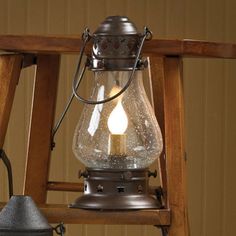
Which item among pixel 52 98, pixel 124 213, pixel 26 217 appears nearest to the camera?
pixel 26 217

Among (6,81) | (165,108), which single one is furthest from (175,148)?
(6,81)

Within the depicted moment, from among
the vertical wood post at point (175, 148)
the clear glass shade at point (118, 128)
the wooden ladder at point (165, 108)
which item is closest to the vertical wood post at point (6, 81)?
the wooden ladder at point (165, 108)

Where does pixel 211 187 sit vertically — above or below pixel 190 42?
below

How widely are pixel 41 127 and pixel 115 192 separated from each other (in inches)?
13.7

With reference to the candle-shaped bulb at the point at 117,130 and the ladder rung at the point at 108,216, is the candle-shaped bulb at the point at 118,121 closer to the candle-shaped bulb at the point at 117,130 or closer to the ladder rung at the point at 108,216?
the candle-shaped bulb at the point at 117,130

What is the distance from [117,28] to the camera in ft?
5.34

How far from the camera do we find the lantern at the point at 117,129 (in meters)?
1.63

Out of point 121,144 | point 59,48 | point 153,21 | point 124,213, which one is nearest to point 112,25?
point 59,48

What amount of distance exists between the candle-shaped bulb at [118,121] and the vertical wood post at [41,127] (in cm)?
28

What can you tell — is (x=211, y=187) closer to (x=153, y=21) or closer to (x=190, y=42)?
(x=153, y=21)

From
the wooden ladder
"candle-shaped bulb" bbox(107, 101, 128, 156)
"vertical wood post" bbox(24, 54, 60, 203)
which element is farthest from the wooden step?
"vertical wood post" bbox(24, 54, 60, 203)

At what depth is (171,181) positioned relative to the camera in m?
1.65

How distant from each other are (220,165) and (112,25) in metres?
1.55

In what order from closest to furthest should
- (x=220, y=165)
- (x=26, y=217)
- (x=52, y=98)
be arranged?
(x=26, y=217) < (x=52, y=98) < (x=220, y=165)
